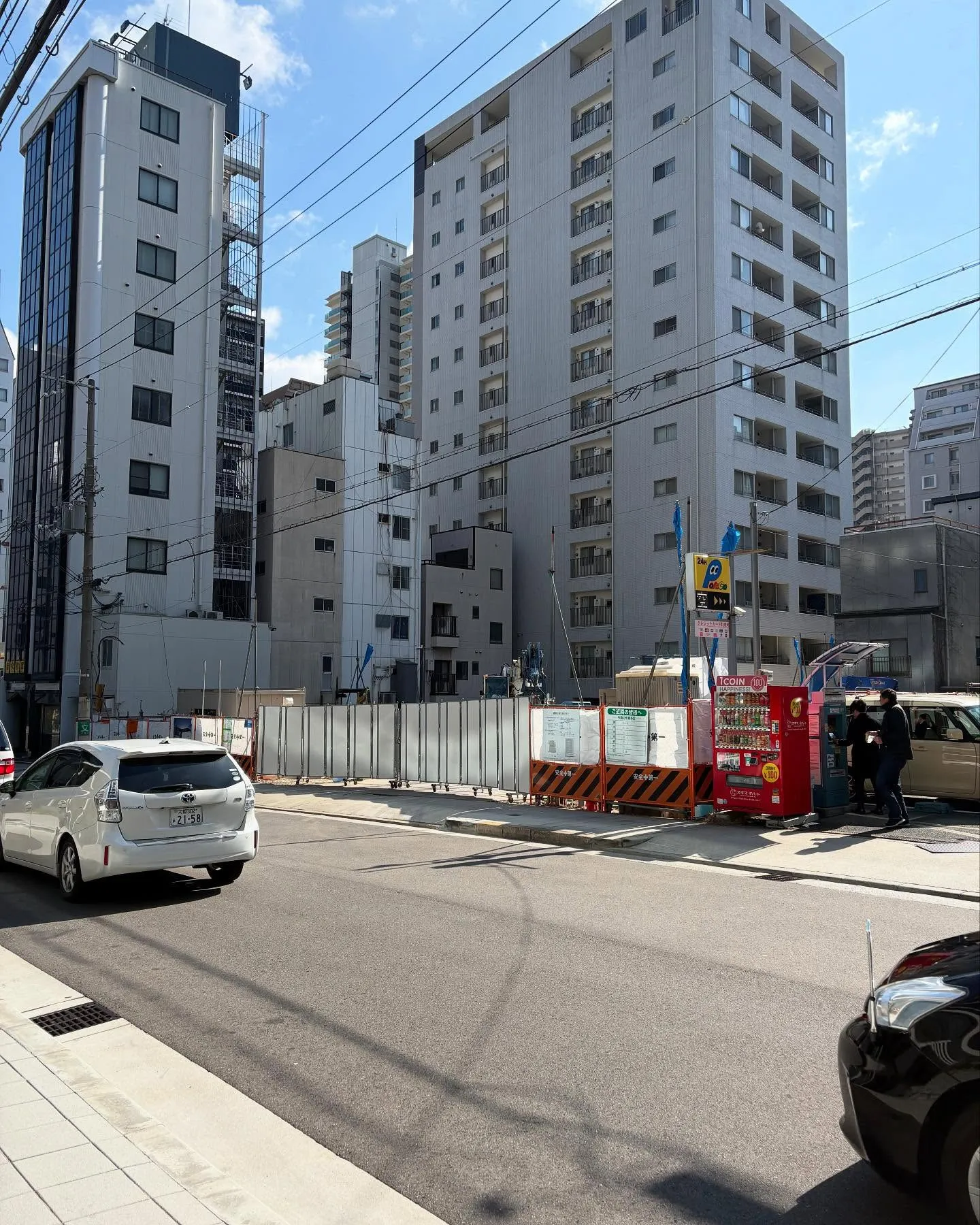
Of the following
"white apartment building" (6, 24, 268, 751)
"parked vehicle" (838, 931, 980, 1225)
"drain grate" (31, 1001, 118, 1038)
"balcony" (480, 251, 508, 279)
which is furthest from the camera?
"balcony" (480, 251, 508, 279)

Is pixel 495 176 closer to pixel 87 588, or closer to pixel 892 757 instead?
pixel 87 588

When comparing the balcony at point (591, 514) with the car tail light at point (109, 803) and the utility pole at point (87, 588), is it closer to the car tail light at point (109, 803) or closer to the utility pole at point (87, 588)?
the utility pole at point (87, 588)

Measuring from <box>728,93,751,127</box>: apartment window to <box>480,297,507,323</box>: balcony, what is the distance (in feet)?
55.8

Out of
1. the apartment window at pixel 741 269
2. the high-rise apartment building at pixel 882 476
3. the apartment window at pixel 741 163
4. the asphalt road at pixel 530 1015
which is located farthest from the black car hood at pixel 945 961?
the high-rise apartment building at pixel 882 476

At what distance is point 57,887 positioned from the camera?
10.2 metres

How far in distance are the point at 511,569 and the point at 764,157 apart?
27.3 metres

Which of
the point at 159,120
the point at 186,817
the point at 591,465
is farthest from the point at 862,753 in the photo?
the point at 159,120

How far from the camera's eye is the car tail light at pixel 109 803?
897 cm

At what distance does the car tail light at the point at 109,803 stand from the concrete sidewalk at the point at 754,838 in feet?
21.4

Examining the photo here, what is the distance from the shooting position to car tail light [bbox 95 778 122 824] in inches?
353

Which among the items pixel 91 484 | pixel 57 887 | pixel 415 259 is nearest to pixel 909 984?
pixel 57 887

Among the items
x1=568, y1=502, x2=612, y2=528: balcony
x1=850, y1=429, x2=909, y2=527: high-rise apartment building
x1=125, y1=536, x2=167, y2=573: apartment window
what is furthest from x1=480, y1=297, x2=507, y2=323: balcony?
x1=850, y1=429, x2=909, y2=527: high-rise apartment building

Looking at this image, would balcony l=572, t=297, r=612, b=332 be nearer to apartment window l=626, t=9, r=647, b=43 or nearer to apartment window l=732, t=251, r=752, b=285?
apartment window l=732, t=251, r=752, b=285

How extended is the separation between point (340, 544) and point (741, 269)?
1027 inches
